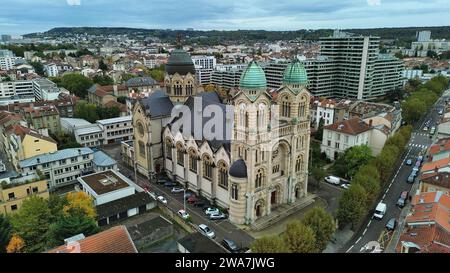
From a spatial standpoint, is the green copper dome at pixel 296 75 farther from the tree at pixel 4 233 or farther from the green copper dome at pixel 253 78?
the tree at pixel 4 233

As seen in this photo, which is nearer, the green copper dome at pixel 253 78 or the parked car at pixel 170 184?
the green copper dome at pixel 253 78

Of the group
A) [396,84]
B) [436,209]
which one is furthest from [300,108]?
[396,84]

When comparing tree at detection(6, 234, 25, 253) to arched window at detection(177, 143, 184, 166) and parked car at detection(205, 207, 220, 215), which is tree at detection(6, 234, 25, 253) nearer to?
parked car at detection(205, 207, 220, 215)

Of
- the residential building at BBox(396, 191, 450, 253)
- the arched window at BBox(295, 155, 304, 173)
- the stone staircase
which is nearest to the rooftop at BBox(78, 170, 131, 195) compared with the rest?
the stone staircase

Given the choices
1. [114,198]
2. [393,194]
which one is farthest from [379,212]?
[114,198]

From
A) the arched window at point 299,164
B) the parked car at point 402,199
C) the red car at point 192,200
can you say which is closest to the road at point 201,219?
the red car at point 192,200

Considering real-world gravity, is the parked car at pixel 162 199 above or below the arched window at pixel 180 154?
below

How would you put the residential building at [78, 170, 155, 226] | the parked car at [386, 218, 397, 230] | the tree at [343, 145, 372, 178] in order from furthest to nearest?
the tree at [343, 145, 372, 178] < the residential building at [78, 170, 155, 226] < the parked car at [386, 218, 397, 230]
